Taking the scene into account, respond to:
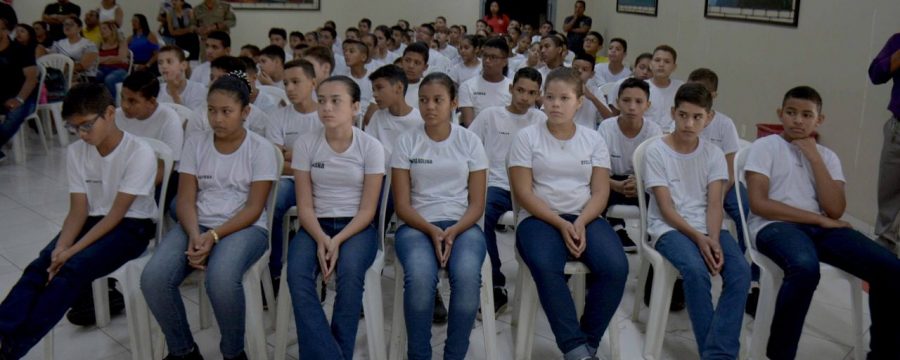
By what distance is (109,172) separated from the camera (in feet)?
8.75

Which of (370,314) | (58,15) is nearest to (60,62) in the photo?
(58,15)

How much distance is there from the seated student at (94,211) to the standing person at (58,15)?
19.2 feet

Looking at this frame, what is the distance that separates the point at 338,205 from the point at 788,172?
1.77 metres

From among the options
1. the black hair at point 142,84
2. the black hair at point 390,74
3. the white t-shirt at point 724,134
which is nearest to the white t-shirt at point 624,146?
the white t-shirt at point 724,134

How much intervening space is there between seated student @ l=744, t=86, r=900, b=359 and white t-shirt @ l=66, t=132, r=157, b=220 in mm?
2333

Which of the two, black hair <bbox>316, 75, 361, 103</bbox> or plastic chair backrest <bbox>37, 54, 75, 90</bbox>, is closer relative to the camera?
black hair <bbox>316, 75, 361, 103</bbox>

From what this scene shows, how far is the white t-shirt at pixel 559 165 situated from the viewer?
9.24ft

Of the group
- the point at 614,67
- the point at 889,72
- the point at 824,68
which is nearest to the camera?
the point at 889,72

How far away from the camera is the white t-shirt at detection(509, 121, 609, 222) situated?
9.24ft

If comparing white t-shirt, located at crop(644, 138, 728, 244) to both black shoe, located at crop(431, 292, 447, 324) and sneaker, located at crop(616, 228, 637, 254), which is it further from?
sneaker, located at crop(616, 228, 637, 254)

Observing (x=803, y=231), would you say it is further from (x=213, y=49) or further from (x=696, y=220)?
(x=213, y=49)

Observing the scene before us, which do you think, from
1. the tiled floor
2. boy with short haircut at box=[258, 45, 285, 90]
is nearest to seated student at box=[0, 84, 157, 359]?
the tiled floor

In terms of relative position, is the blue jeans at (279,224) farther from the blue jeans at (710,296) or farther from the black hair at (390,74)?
the blue jeans at (710,296)

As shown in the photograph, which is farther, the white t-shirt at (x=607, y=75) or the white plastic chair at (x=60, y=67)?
the white plastic chair at (x=60, y=67)
